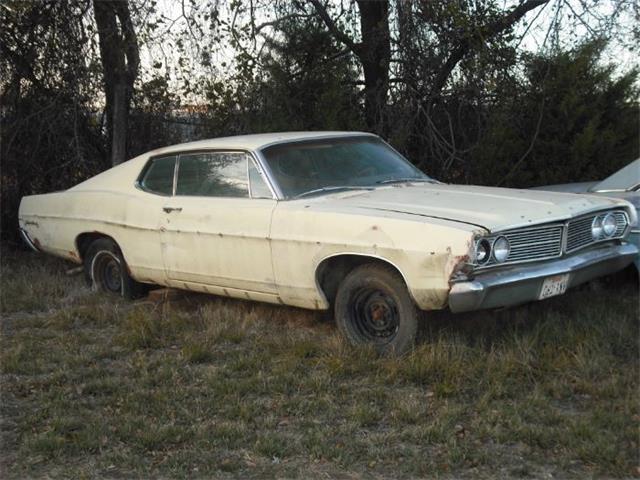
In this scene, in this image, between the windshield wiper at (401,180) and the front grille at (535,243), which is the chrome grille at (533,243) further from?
the windshield wiper at (401,180)

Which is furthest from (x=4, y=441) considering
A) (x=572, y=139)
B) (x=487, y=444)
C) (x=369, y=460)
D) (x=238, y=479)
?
(x=572, y=139)

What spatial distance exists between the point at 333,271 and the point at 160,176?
6.41 ft

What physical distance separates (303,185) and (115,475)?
2.62m

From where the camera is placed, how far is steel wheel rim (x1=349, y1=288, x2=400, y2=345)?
490cm

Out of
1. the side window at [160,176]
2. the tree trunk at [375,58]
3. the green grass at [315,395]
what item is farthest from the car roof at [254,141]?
the tree trunk at [375,58]

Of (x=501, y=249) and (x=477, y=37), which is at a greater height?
(x=477, y=37)

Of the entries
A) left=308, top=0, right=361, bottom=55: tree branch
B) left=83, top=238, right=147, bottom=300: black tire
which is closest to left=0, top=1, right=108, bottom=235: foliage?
left=308, top=0, right=361, bottom=55: tree branch

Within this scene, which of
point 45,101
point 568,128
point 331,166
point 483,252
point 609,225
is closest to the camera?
point 483,252

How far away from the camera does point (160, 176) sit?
21.1 feet

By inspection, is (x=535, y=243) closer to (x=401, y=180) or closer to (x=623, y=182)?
(x=401, y=180)

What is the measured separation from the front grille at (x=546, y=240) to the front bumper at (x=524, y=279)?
0.17 ft

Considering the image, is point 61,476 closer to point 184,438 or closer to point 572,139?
point 184,438

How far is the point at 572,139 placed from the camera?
28.0 feet

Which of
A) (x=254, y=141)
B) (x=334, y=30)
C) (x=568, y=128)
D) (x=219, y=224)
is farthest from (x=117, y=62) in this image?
(x=568, y=128)
